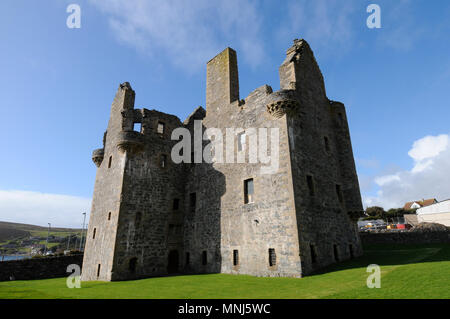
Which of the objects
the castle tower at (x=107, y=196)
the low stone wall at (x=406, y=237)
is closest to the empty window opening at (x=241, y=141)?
the castle tower at (x=107, y=196)

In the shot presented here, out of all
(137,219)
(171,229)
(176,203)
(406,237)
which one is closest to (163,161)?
(176,203)

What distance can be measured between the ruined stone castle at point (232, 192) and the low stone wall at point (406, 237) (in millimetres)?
10734

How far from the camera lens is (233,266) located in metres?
17.3

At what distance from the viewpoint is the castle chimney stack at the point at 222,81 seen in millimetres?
22052

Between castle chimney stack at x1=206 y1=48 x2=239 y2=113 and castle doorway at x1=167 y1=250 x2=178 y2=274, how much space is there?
40.6 feet

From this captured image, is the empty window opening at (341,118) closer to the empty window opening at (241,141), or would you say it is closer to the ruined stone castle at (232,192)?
the ruined stone castle at (232,192)

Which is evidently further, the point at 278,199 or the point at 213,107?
the point at 213,107

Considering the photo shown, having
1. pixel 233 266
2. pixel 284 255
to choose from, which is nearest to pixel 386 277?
pixel 284 255

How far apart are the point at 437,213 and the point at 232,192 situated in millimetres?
43042

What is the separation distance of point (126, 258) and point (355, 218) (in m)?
16.9

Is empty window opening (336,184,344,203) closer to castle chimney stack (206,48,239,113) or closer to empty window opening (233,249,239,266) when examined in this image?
empty window opening (233,249,239,266)

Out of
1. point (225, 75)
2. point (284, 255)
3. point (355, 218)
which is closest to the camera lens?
point (284, 255)
